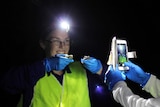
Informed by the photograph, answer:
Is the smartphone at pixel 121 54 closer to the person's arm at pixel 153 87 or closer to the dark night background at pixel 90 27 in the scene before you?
the person's arm at pixel 153 87

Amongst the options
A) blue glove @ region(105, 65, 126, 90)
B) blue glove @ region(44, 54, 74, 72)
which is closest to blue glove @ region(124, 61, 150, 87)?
blue glove @ region(105, 65, 126, 90)

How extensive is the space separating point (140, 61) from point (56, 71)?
1.14 metres

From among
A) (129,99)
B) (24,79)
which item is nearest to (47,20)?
(24,79)

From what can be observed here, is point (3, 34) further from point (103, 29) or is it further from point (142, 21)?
point (142, 21)

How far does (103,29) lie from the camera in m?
2.79

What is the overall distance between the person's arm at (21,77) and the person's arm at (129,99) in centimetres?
60

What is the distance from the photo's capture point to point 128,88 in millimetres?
1515

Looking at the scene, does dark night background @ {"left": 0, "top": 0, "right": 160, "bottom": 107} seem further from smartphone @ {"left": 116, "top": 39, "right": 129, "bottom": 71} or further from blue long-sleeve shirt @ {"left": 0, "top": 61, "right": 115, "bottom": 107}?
smartphone @ {"left": 116, "top": 39, "right": 129, "bottom": 71}

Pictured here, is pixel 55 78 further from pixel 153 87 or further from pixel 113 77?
pixel 153 87

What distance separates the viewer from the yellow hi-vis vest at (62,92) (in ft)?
5.99

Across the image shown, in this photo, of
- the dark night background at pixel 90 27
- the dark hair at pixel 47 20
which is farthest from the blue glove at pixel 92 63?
the dark night background at pixel 90 27

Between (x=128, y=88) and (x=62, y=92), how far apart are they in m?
0.58

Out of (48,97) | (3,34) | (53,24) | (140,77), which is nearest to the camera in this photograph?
(48,97)

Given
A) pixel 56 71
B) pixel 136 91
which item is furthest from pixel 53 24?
pixel 136 91
